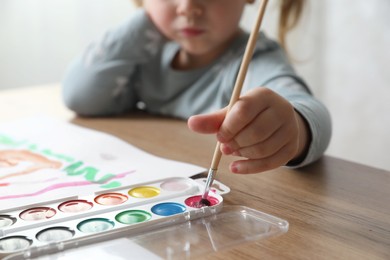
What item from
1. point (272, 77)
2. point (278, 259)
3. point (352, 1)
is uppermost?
point (352, 1)

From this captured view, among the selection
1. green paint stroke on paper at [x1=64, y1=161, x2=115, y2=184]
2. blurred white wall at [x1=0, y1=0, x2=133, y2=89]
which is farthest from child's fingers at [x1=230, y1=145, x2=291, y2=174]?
blurred white wall at [x1=0, y1=0, x2=133, y2=89]

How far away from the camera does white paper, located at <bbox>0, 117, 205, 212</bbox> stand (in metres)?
0.47

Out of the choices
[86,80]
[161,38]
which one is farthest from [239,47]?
[86,80]

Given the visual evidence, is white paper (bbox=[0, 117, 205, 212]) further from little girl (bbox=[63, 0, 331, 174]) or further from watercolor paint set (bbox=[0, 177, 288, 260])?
little girl (bbox=[63, 0, 331, 174])

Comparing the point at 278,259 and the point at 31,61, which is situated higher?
the point at 31,61

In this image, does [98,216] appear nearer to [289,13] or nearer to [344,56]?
[289,13]

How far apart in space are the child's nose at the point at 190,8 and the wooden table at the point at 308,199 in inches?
5.8

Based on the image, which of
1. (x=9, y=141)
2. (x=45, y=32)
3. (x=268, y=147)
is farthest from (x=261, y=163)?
(x=45, y=32)

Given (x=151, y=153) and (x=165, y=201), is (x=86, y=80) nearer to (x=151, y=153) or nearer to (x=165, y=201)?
(x=151, y=153)

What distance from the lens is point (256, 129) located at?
424mm

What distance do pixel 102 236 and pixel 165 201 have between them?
7cm

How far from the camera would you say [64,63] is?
158 centimetres

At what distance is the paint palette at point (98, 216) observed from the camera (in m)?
0.37

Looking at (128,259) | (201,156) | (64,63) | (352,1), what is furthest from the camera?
(64,63)
